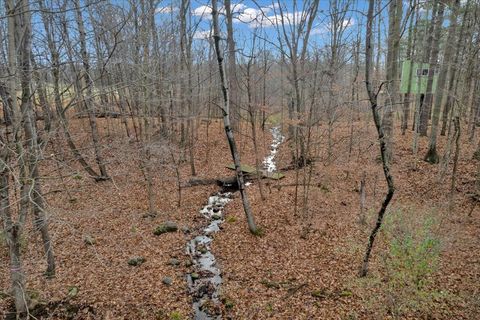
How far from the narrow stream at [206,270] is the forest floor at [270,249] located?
0.74 feet

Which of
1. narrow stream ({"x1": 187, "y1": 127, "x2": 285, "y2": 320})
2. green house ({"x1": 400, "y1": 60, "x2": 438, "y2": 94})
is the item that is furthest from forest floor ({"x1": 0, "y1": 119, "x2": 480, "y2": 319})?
green house ({"x1": 400, "y1": 60, "x2": 438, "y2": 94})

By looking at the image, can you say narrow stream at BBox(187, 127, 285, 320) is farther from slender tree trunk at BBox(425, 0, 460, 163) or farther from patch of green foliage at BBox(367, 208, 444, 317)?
slender tree trunk at BBox(425, 0, 460, 163)

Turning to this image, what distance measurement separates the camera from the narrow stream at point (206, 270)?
21.7 feet

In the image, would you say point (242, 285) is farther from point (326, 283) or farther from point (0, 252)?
point (0, 252)

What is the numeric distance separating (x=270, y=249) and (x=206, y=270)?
6.37 feet

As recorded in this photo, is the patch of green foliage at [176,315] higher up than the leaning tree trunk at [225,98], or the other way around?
the leaning tree trunk at [225,98]

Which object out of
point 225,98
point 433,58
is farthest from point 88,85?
point 433,58

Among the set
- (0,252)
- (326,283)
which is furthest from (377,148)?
(0,252)

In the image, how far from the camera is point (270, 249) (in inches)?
340

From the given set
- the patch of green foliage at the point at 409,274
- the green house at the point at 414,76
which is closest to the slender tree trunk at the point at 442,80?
the green house at the point at 414,76

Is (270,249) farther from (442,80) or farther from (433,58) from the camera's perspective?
(433,58)

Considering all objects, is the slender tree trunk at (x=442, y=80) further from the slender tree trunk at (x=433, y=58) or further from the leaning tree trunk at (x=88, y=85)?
the leaning tree trunk at (x=88, y=85)

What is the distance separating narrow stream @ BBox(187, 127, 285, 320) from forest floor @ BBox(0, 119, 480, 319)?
227 millimetres

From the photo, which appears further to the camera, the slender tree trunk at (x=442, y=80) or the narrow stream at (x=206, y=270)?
the slender tree trunk at (x=442, y=80)
